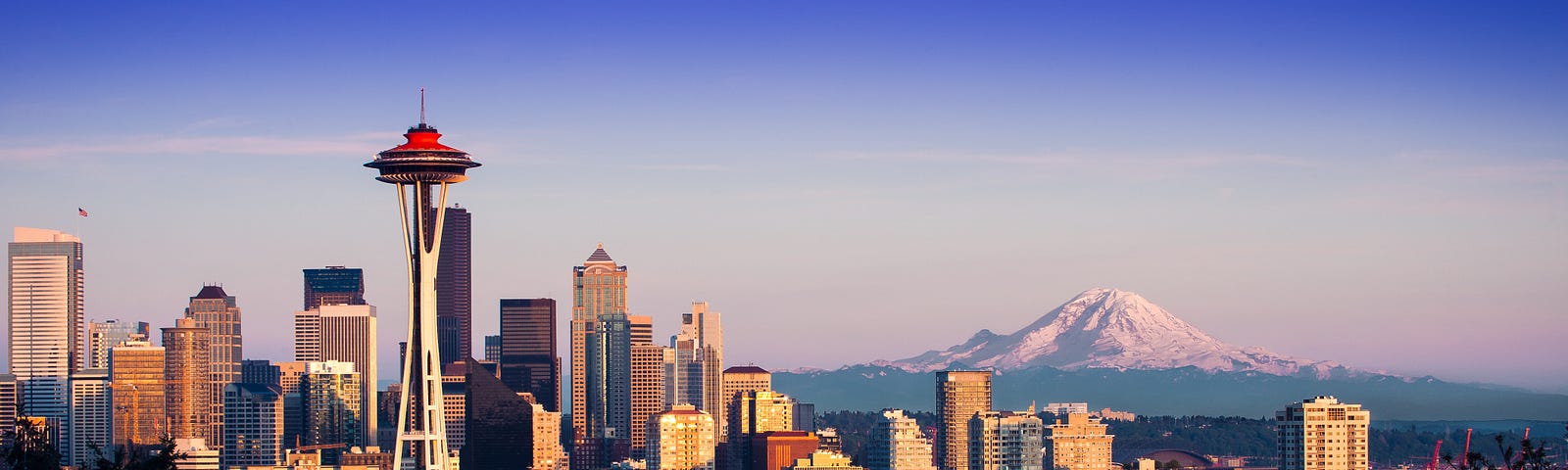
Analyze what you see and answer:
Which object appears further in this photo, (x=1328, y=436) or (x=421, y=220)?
(x=1328, y=436)

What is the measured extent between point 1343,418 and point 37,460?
4817 inches

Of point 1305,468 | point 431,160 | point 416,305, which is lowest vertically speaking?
point 1305,468

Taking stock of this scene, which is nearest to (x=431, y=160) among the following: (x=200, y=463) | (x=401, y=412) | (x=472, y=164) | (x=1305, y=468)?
(x=472, y=164)

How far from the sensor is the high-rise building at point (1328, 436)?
17539cm

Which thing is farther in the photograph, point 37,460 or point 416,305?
point 416,305

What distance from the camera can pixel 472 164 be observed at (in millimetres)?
151250

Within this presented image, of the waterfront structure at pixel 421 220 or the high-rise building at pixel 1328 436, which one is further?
the high-rise building at pixel 1328 436

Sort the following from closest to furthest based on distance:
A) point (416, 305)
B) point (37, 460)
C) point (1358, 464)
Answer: point (37, 460) < point (416, 305) < point (1358, 464)

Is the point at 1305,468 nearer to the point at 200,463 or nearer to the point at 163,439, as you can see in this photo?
the point at 200,463

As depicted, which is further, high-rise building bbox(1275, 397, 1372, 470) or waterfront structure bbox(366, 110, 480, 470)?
high-rise building bbox(1275, 397, 1372, 470)

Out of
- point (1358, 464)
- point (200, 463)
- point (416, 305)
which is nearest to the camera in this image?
point (416, 305)

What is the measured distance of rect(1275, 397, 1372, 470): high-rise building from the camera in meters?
175

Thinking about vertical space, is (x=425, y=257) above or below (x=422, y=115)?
below

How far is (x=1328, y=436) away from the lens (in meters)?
178
